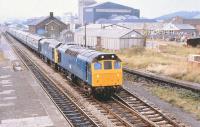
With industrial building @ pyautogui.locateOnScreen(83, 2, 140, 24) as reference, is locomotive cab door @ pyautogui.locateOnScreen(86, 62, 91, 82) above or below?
below

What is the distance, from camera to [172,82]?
88.2ft

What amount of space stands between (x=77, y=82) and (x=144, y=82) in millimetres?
5995

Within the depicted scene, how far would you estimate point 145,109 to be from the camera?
2019 cm

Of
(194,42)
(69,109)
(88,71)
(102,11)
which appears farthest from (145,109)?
(102,11)

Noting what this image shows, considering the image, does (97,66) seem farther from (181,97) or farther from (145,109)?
(181,97)

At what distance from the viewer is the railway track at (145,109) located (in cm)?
1716

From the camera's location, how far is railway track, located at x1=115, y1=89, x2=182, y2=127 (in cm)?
1716

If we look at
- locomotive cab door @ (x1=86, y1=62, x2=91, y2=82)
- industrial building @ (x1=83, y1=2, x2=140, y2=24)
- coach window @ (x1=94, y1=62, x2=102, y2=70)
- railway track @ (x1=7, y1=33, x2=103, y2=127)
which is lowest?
railway track @ (x1=7, y1=33, x2=103, y2=127)

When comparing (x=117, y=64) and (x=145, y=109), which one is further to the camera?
(x=117, y=64)

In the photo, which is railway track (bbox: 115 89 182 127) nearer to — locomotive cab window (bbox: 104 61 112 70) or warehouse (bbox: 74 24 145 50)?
locomotive cab window (bbox: 104 61 112 70)

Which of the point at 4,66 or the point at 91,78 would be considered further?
the point at 4,66

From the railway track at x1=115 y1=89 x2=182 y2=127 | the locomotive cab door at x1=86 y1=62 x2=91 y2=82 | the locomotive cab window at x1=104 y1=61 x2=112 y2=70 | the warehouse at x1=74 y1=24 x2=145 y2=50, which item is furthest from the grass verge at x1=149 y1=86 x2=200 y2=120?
the warehouse at x1=74 y1=24 x2=145 y2=50

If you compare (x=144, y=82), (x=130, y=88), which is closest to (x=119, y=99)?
(x=130, y=88)

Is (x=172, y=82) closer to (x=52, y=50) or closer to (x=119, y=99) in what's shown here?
(x=119, y=99)
